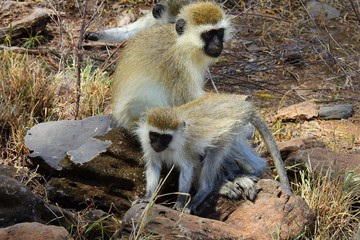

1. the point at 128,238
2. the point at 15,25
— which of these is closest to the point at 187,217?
the point at 128,238

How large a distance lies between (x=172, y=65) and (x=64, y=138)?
1.17 m

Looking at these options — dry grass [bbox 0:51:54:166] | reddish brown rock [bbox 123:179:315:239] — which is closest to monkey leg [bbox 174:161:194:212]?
reddish brown rock [bbox 123:179:315:239]

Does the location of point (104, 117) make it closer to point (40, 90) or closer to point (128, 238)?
point (40, 90)

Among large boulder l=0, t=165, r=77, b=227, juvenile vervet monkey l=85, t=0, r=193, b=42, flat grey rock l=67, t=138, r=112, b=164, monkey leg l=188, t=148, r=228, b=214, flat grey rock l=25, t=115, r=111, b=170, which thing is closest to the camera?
large boulder l=0, t=165, r=77, b=227

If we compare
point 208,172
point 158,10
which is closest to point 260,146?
point 208,172

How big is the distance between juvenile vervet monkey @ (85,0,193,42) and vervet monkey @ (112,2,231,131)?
205 cm

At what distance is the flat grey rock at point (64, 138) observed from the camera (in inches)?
248

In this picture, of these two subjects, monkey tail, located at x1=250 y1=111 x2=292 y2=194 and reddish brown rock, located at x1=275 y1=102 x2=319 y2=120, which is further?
reddish brown rock, located at x1=275 y1=102 x2=319 y2=120

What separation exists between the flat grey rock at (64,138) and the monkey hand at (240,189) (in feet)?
3.64

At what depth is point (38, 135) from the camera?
6590 millimetres

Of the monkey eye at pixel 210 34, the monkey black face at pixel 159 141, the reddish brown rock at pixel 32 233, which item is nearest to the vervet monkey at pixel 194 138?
the monkey black face at pixel 159 141

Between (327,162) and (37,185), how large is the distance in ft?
8.38

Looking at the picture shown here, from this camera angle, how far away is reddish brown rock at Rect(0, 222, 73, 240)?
15.6 ft

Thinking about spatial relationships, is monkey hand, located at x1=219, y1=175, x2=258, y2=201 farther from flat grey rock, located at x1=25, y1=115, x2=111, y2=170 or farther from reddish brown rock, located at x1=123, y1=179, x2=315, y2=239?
flat grey rock, located at x1=25, y1=115, x2=111, y2=170
